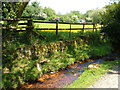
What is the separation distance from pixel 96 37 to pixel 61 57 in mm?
5975

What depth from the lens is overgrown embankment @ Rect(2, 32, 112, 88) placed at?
714 centimetres

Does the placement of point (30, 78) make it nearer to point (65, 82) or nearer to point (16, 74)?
point (16, 74)

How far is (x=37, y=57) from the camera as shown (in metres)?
8.84

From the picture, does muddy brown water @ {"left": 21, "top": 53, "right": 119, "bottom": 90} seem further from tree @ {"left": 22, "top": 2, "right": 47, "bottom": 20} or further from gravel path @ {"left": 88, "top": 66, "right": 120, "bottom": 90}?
tree @ {"left": 22, "top": 2, "right": 47, "bottom": 20}

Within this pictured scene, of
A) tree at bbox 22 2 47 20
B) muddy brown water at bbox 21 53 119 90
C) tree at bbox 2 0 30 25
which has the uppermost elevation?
tree at bbox 22 2 47 20

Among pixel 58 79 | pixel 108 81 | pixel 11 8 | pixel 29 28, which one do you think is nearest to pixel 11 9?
pixel 11 8

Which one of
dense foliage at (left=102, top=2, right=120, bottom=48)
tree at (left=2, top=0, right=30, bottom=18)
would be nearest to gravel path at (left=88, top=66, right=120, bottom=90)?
tree at (left=2, top=0, right=30, bottom=18)

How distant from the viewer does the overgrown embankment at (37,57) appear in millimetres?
7141

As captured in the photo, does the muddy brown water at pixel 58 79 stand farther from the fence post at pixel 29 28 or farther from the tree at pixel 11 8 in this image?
the tree at pixel 11 8

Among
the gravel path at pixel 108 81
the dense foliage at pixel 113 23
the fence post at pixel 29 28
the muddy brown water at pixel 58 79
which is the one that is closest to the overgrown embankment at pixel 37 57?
the muddy brown water at pixel 58 79

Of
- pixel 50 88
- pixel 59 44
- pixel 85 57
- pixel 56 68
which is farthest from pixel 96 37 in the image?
pixel 50 88

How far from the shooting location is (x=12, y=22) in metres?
8.46

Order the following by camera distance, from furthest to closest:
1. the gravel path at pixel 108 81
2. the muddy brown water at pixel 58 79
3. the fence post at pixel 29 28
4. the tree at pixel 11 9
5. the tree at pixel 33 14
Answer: the tree at pixel 33 14 < the fence post at pixel 29 28 < the tree at pixel 11 9 < the muddy brown water at pixel 58 79 < the gravel path at pixel 108 81

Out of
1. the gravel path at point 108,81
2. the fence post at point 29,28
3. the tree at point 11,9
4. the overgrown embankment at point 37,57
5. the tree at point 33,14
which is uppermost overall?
the tree at point 33,14
